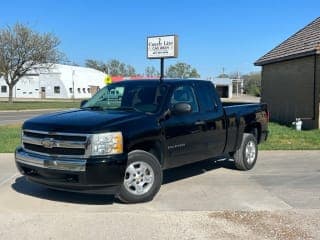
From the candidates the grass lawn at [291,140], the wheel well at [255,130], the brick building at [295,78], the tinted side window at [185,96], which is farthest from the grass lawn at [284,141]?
the tinted side window at [185,96]

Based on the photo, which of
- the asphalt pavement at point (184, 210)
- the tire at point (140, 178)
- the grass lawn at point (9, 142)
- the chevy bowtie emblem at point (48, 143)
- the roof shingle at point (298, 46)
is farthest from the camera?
the roof shingle at point (298, 46)

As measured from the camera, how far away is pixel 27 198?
7.75 meters

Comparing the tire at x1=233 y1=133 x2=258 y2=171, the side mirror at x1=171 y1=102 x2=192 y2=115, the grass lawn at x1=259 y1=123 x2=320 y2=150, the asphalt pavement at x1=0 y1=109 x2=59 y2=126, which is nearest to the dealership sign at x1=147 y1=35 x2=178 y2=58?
the grass lawn at x1=259 y1=123 x2=320 y2=150

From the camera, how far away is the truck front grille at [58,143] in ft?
22.7

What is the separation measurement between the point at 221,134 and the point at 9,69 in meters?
48.3

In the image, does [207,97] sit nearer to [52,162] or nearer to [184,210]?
[184,210]

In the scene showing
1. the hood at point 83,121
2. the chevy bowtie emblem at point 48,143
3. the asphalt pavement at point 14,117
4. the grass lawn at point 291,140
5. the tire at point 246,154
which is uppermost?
the hood at point 83,121

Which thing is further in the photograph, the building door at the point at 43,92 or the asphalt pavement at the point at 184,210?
the building door at the point at 43,92

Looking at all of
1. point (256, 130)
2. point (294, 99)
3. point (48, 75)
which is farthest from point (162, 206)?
point (48, 75)

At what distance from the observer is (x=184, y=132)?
8219 millimetres

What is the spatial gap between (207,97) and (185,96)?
664 mm

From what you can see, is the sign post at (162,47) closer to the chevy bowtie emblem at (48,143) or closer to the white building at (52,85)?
the chevy bowtie emblem at (48,143)

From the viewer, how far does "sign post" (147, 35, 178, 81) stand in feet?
68.9

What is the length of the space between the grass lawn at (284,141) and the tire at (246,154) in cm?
293
